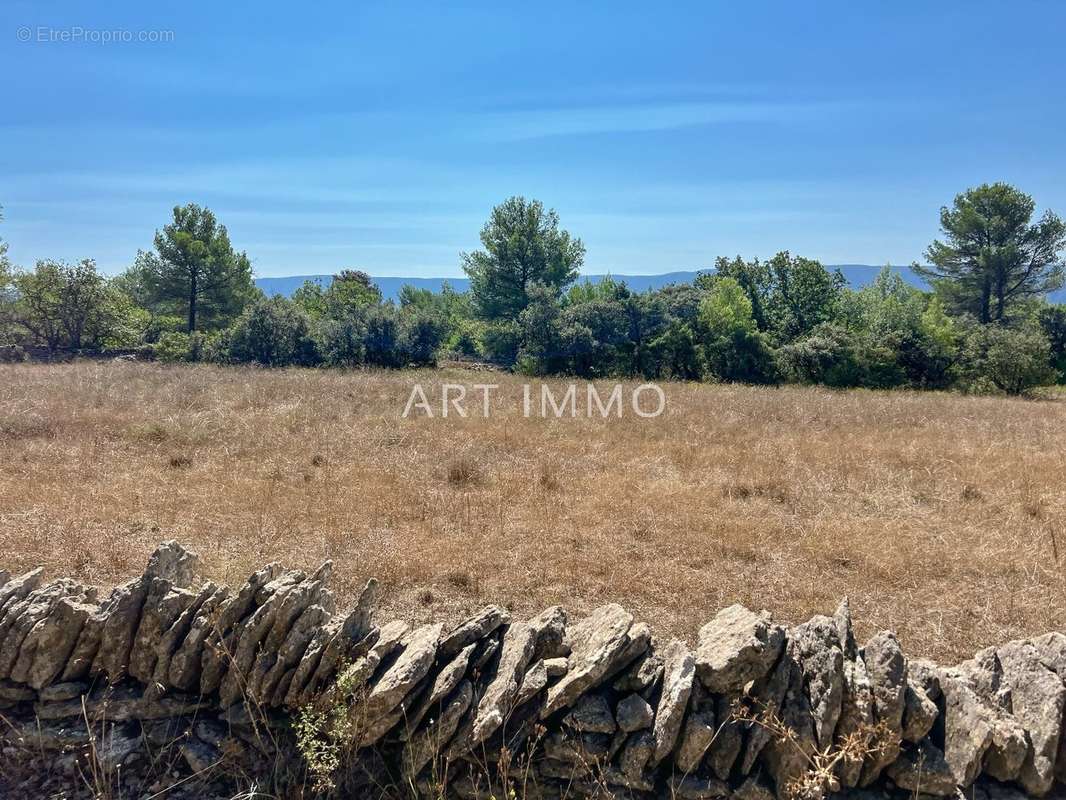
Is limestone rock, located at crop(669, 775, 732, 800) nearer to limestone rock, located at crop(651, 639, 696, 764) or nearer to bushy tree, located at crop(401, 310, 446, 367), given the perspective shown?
limestone rock, located at crop(651, 639, 696, 764)

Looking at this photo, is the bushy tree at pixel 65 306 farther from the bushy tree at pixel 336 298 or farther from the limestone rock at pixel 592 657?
the limestone rock at pixel 592 657

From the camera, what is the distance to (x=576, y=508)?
229 inches

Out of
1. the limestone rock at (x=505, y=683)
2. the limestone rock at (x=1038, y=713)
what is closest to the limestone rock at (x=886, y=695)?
the limestone rock at (x=1038, y=713)

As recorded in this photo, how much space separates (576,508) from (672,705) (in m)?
3.62

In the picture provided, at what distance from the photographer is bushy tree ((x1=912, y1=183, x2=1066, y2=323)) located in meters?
26.9

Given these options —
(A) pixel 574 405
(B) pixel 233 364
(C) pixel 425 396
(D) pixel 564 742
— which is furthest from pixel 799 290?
(D) pixel 564 742

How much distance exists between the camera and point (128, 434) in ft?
26.7

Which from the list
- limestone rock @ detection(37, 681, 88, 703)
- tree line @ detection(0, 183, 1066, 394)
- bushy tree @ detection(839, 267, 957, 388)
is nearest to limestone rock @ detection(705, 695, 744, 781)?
limestone rock @ detection(37, 681, 88, 703)

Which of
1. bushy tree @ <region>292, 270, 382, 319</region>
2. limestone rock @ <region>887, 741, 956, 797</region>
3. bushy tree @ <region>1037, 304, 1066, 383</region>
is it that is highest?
bushy tree @ <region>292, 270, 382, 319</region>

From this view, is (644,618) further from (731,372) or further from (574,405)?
(731,372)

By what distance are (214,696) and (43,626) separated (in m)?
0.79

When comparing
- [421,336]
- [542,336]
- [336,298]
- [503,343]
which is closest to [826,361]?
[542,336]

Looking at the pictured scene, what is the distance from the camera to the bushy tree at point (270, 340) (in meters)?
20.4

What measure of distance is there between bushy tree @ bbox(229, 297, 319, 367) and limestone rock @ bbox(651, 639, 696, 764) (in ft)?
65.6
